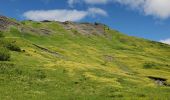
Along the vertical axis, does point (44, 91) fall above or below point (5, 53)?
below

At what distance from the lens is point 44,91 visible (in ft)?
176

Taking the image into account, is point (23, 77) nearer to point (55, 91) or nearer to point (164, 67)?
point (55, 91)

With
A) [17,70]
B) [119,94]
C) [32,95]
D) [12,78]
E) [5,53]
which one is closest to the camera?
[32,95]

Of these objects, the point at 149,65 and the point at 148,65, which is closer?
the point at 148,65

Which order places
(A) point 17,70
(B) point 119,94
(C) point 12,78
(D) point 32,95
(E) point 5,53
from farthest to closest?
(E) point 5,53 → (A) point 17,70 → (C) point 12,78 → (B) point 119,94 → (D) point 32,95

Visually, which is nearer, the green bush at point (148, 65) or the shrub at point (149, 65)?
the green bush at point (148, 65)

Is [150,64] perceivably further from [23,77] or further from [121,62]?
[23,77]

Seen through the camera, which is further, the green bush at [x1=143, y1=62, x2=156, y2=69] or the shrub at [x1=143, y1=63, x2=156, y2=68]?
the shrub at [x1=143, y1=63, x2=156, y2=68]

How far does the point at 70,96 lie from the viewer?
164 feet

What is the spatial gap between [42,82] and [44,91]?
330 inches

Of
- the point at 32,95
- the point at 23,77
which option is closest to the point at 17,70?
the point at 23,77

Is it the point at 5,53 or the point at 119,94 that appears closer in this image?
the point at 119,94

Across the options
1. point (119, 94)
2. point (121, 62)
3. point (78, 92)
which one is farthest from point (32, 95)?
point (121, 62)

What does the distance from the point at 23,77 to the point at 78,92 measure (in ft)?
42.6
